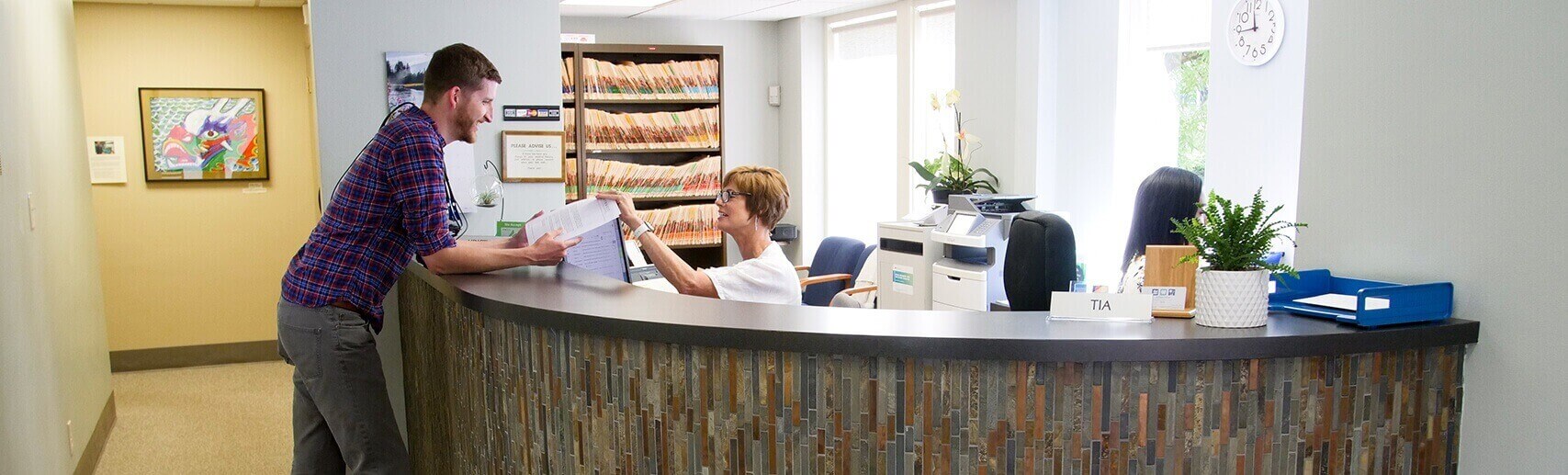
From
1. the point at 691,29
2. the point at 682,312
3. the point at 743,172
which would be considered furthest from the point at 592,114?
the point at 682,312

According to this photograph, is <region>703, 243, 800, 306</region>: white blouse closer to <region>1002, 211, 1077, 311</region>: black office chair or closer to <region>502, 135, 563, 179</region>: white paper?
<region>1002, 211, 1077, 311</region>: black office chair

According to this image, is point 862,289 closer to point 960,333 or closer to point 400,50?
point 400,50

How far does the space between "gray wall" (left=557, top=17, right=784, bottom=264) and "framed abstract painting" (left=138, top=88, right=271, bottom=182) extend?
2635 millimetres

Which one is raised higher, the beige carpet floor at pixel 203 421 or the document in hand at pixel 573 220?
the document in hand at pixel 573 220

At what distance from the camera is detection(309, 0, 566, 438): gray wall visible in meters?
4.23

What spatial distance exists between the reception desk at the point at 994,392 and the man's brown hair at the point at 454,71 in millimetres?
Answer: 809

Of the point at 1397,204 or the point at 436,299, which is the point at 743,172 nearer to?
the point at 436,299

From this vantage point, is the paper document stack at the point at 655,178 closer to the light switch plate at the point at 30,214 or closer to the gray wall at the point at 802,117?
the gray wall at the point at 802,117

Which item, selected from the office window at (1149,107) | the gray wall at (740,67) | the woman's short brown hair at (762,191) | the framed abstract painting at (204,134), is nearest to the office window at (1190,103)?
the office window at (1149,107)

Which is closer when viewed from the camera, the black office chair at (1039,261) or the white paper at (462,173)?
the black office chair at (1039,261)

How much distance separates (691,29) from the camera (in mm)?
8633

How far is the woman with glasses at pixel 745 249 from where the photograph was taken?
10.3 feet

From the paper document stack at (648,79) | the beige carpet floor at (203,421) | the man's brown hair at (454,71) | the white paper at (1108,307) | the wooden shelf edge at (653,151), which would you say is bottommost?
the beige carpet floor at (203,421)

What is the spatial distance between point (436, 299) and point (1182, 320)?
205cm
